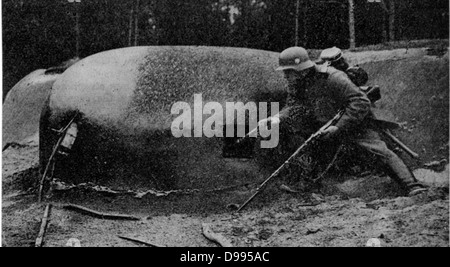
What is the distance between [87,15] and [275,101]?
8.09ft

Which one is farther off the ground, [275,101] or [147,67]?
[147,67]

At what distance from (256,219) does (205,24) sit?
2.57 metres

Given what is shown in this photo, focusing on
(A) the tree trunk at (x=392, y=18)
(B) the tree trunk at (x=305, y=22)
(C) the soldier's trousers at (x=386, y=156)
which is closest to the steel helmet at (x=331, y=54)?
(B) the tree trunk at (x=305, y=22)

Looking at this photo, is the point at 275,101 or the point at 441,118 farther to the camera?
the point at 275,101

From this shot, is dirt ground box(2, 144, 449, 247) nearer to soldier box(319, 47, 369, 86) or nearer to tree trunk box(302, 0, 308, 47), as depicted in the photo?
soldier box(319, 47, 369, 86)

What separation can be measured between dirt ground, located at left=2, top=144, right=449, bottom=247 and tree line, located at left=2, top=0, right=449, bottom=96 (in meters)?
1.60

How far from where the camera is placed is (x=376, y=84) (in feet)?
17.5

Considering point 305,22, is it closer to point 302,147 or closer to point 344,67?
point 344,67

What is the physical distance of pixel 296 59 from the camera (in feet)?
16.9

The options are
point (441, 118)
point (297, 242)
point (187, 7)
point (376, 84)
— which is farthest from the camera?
point (187, 7)

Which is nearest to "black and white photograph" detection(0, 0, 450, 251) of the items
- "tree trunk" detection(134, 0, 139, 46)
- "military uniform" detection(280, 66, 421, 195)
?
"military uniform" detection(280, 66, 421, 195)

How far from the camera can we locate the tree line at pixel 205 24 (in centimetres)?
540
